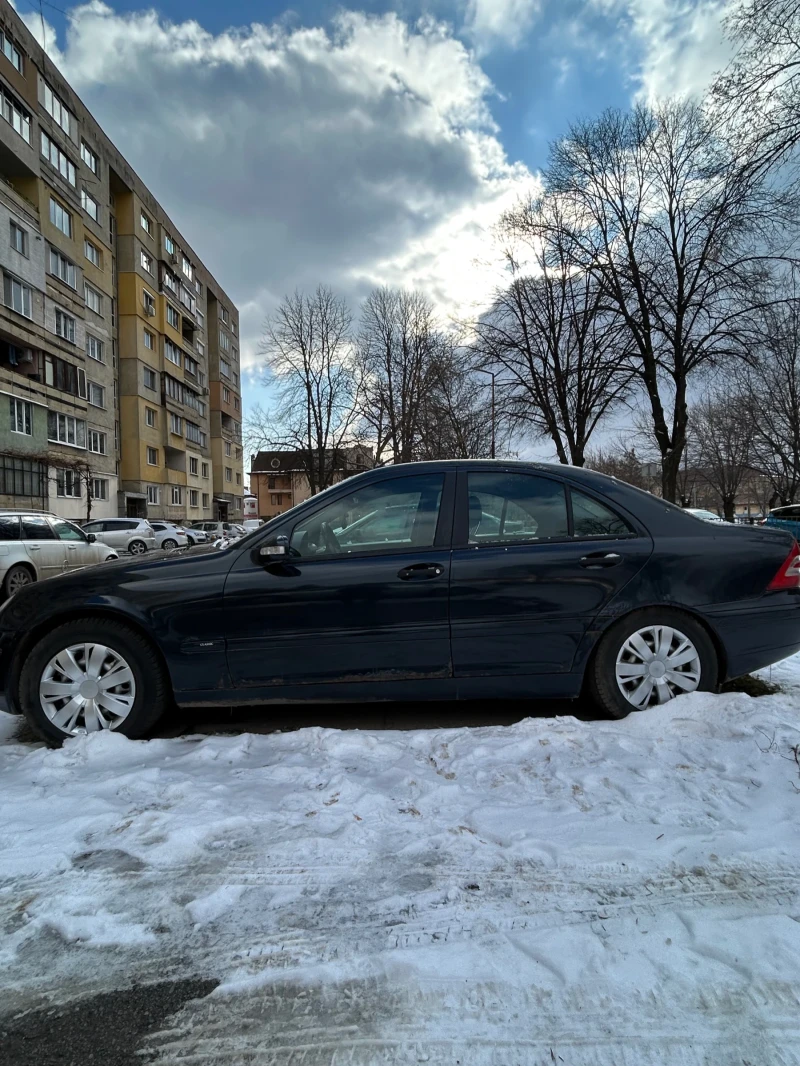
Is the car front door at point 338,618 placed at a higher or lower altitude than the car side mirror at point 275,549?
lower

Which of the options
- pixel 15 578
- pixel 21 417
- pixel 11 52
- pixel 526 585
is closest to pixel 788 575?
pixel 526 585

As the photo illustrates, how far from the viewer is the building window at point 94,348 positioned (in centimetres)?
3180

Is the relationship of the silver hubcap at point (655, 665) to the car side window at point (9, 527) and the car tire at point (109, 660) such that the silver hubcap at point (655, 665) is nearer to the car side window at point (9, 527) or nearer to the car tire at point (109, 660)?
the car tire at point (109, 660)

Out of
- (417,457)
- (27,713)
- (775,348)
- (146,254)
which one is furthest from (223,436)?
(27,713)

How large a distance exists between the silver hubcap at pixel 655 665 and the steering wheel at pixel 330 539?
1789 mm

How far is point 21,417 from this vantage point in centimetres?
2544

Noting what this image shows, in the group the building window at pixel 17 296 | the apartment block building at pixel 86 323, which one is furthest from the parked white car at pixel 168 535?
the building window at pixel 17 296

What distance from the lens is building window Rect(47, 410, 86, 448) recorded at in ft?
91.5

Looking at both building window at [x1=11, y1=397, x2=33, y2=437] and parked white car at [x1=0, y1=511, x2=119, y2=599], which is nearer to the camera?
parked white car at [x1=0, y1=511, x2=119, y2=599]

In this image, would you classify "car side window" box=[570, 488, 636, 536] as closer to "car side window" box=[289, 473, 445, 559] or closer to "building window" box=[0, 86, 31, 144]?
"car side window" box=[289, 473, 445, 559]

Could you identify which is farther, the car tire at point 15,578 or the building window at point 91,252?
the building window at point 91,252

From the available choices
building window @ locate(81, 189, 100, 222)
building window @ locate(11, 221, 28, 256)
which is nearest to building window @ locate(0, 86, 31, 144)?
building window @ locate(11, 221, 28, 256)

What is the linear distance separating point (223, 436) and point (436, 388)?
33.1 meters

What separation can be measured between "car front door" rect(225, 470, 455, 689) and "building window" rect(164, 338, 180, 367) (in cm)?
4222
